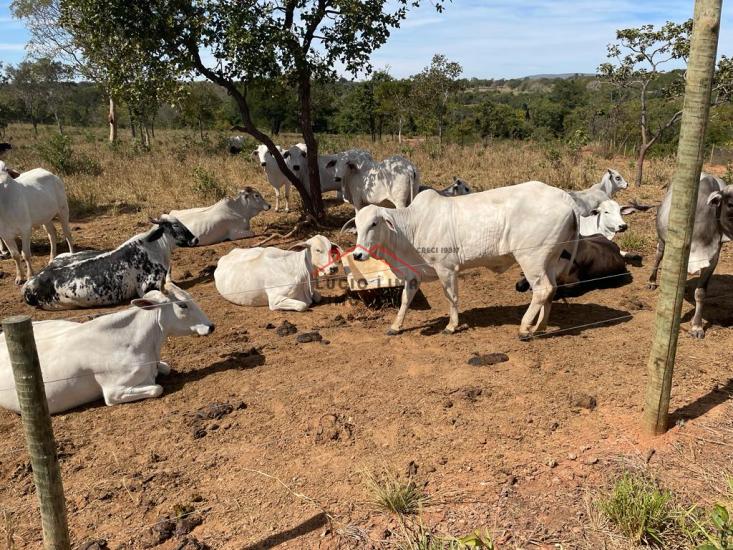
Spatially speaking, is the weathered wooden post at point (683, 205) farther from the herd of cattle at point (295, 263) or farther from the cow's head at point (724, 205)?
the cow's head at point (724, 205)

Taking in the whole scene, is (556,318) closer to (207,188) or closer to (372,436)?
(372,436)

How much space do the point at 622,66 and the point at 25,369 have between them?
15313mm

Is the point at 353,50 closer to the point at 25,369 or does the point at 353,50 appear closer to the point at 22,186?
the point at 22,186

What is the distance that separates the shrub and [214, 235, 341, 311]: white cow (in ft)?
15.8

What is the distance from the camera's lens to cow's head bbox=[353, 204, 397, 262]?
637 centimetres

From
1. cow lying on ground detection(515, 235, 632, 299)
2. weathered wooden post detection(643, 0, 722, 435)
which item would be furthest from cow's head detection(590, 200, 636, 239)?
weathered wooden post detection(643, 0, 722, 435)

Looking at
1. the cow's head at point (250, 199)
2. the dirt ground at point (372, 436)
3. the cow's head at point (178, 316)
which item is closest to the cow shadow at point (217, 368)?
the dirt ground at point (372, 436)

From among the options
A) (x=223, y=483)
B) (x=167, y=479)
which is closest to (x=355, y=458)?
(x=223, y=483)

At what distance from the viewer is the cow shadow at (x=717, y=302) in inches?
255

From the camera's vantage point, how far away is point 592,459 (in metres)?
3.95

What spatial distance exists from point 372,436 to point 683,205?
277 centimetres

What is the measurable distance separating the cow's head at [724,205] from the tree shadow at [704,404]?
6.61ft

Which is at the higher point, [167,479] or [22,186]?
[22,186]

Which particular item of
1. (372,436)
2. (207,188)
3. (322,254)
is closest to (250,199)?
(207,188)
